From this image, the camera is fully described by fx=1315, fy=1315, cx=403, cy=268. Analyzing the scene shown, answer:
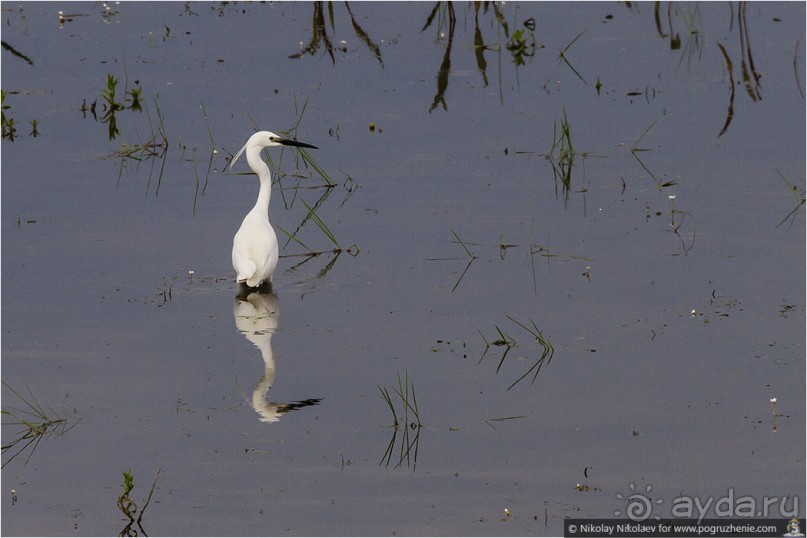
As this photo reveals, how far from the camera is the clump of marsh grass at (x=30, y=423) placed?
7366mm

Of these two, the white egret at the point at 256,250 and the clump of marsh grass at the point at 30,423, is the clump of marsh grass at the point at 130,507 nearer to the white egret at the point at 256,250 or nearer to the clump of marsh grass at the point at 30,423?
the clump of marsh grass at the point at 30,423

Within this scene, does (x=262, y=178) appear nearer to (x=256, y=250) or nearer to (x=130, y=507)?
(x=256, y=250)

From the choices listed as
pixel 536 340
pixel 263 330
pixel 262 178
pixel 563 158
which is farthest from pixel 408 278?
pixel 563 158

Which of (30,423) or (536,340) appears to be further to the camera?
(536,340)

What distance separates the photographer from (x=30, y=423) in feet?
24.9

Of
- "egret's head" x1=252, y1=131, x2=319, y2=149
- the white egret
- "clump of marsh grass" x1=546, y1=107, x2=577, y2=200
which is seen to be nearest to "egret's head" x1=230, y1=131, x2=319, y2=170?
"egret's head" x1=252, y1=131, x2=319, y2=149

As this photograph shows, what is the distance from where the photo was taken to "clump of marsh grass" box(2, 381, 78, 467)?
7.37m

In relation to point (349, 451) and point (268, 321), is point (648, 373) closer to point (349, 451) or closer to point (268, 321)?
point (349, 451)

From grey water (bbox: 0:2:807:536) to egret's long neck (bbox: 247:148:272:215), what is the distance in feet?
1.63

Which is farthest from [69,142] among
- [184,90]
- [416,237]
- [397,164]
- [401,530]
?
[401,530]

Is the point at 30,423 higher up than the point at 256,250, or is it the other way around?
the point at 256,250

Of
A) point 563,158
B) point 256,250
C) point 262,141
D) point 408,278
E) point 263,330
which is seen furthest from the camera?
point 563,158

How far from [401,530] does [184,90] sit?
32.1 feet

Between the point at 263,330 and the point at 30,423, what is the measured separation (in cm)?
194
